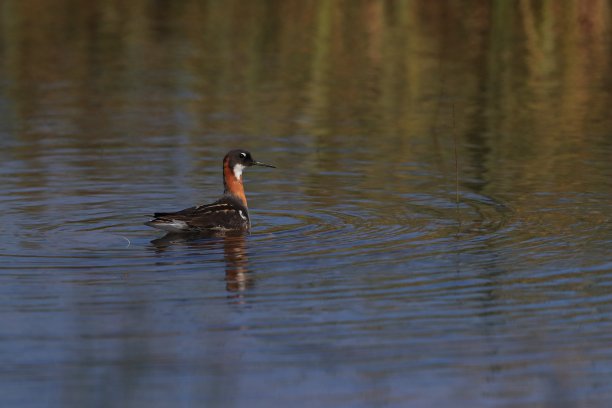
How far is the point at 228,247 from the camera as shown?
40.5 ft

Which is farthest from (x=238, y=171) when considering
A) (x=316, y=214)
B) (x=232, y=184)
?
(x=316, y=214)

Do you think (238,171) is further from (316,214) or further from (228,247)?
(228,247)

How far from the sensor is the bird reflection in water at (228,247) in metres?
10.6

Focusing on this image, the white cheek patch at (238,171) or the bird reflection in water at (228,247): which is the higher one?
the white cheek patch at (238,171)

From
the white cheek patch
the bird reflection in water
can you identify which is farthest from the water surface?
the white cheek patch

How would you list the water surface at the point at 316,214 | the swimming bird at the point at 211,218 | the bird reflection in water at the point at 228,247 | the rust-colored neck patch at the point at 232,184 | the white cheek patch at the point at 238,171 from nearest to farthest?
1. the water surface at the point at 316,214
2. the bird reflection in water at the point at 228,247
3. the swimming bird at the point at 211,218
4. the rust-colored neck patch at the point at 232,184
5. the white cheek patch at the point at 238,171

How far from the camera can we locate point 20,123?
1930 centimetres

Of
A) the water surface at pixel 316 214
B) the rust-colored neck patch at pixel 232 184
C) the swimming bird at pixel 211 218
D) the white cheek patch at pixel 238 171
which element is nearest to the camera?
the water surface at pixel 316 214

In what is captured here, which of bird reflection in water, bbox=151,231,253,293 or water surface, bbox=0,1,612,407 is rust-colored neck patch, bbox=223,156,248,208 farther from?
bird reflection in water, bbox=151,231,253,293

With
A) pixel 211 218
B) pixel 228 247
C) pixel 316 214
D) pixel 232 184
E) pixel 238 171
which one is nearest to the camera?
pixel 228 247

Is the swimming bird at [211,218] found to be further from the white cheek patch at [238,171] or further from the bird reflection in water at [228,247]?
the white cheek patch at [238,171]

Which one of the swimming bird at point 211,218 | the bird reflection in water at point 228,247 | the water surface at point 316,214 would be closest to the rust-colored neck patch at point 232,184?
the swimming bird at point 211,218

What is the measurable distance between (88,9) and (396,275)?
869 inches

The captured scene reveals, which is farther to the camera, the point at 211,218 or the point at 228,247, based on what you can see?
the point at 211,218
